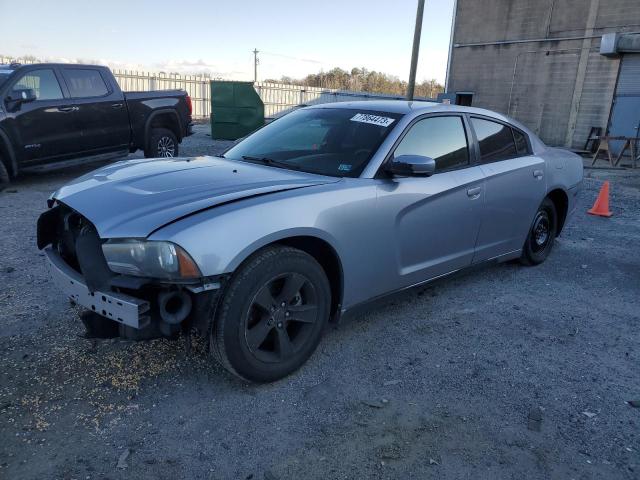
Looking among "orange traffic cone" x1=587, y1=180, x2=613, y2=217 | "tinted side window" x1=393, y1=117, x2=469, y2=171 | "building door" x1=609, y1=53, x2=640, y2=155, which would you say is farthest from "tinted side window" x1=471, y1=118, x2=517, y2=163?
"building door" x1=609, y1=53, x2=640, y2=155

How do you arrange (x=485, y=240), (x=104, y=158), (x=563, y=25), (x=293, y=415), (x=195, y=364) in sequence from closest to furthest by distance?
(x=293, y=415) → (x=195, y=364) → (x=485, y=240) → (x=104, y=158) → (x=563, y=25)

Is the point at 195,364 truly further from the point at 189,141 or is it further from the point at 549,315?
the point at 189,141

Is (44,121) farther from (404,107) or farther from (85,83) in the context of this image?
(404,107)

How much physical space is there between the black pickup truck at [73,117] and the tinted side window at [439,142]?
6.46m

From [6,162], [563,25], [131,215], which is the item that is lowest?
[6,162]

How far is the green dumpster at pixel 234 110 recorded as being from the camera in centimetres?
1614

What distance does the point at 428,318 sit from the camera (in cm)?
382

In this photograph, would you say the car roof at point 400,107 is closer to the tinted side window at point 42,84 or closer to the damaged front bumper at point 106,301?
the damaged front bumper at point 106,301

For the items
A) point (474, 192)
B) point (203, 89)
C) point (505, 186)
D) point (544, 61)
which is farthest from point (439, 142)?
point (203, 89)

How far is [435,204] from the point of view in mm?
3494

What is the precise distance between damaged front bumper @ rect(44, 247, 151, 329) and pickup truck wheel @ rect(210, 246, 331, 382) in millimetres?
379

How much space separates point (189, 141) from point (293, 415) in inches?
549

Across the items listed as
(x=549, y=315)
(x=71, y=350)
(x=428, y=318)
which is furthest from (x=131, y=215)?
(x=549, y=315)

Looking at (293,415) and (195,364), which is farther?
(195,364)
